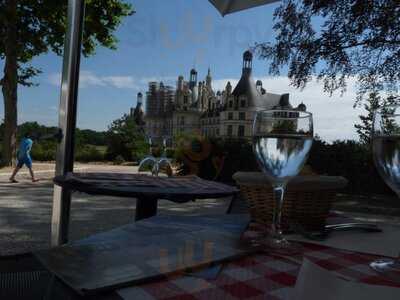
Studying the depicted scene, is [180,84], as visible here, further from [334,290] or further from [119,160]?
[334,290]

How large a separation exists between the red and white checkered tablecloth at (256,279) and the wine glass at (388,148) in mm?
22

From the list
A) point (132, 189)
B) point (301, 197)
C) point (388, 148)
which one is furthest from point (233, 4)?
point (388, 148)

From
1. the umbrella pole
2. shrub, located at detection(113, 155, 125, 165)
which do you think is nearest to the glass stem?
the umbrella pole

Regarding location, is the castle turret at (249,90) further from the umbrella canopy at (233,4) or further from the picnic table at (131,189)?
the picnic table at (131,189)

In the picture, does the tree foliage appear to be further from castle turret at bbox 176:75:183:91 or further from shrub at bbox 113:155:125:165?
castle turret at bbox 176:75:183:91

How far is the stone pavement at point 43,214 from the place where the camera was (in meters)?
3.02

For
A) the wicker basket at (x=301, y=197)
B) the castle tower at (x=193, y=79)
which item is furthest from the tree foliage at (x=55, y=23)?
the castle tower at (x=193, y=79)

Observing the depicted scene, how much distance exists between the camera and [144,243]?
1.57 ft

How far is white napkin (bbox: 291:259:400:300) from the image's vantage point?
0.89 ft

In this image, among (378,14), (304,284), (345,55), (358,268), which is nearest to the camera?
(304,284)

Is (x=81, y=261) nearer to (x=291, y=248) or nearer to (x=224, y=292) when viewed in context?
(x=224, y=292)

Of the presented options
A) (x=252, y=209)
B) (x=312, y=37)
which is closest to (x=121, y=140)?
(x=312, y=37)

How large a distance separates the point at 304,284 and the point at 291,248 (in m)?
0.21

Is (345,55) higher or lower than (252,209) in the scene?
higher
